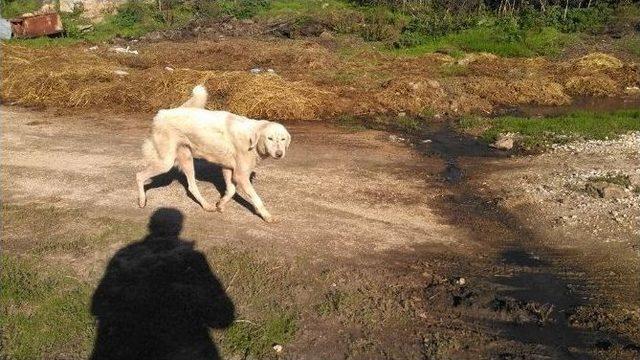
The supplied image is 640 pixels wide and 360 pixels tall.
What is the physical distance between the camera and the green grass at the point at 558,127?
1289 cm

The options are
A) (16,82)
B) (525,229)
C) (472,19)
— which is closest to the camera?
(525,229)

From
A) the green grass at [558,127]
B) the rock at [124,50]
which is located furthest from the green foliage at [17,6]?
the green grass at [558,127]

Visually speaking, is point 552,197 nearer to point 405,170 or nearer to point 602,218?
point 602,218

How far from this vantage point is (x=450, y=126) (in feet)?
47.7

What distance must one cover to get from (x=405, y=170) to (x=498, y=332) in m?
5.47

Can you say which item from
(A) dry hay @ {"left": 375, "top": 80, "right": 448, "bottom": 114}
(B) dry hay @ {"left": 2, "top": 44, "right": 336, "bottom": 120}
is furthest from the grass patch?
(B) dry hay @ {"left": 2, "top": 44, "right": 336, "bottom": 120}

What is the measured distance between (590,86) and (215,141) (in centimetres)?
1550

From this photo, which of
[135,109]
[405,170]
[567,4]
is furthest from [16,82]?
[567,4]

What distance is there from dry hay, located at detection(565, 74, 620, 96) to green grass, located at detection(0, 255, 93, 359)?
57.1 feet

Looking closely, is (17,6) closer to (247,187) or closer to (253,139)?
(247,187)

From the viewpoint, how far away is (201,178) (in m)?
10.1

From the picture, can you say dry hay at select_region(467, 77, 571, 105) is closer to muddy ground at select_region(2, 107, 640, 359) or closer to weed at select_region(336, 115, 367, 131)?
weed at select_region(336, 115, 367, 131)

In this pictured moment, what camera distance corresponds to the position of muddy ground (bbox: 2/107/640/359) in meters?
5.99

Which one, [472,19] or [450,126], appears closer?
[450,126]
